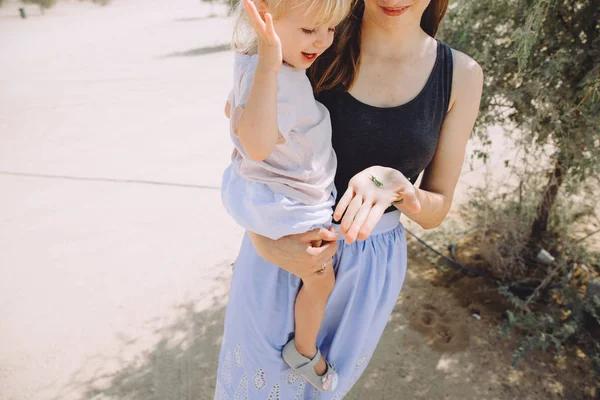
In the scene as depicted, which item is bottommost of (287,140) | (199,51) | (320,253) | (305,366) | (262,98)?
(199,51)

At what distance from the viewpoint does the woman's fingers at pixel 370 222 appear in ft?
3.49

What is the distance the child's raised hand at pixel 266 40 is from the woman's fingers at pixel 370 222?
388 mm

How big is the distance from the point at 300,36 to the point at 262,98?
0.20 metres

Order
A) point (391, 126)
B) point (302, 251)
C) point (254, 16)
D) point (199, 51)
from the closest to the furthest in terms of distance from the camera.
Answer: point (254, 16) → point (302, 251) → point (391, 126) → point (199, 51)

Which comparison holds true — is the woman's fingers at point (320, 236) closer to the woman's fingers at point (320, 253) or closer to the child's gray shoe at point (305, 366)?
the woman's fingers at point (320, 253)

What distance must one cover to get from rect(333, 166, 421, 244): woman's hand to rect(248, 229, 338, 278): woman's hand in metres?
0.12

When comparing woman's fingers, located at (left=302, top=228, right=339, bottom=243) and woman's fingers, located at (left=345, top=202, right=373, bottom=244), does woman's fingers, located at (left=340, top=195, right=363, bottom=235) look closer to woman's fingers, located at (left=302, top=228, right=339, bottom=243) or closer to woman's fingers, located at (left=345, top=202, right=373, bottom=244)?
woman's fingers, located at (left=345, top=202, right=373, bottom=244)

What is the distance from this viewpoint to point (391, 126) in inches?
50.7

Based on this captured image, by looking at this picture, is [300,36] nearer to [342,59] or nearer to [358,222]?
[342,59]

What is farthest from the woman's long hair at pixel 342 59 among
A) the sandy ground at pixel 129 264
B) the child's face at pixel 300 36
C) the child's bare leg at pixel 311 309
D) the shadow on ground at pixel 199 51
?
the shadow on ground at pixel 199 51

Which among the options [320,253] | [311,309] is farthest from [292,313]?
[320,253]

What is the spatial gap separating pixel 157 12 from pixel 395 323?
19144 mm

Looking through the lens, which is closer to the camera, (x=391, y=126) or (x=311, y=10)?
(x=311, y=10)

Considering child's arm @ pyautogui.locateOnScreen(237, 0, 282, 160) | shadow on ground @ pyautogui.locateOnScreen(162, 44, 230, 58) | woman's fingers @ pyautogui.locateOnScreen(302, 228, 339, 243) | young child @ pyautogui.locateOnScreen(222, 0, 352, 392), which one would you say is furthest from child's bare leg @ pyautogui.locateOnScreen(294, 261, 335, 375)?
shadow on ground @ pyautogui.locateOnScreen(162, 44, 230, 58)
